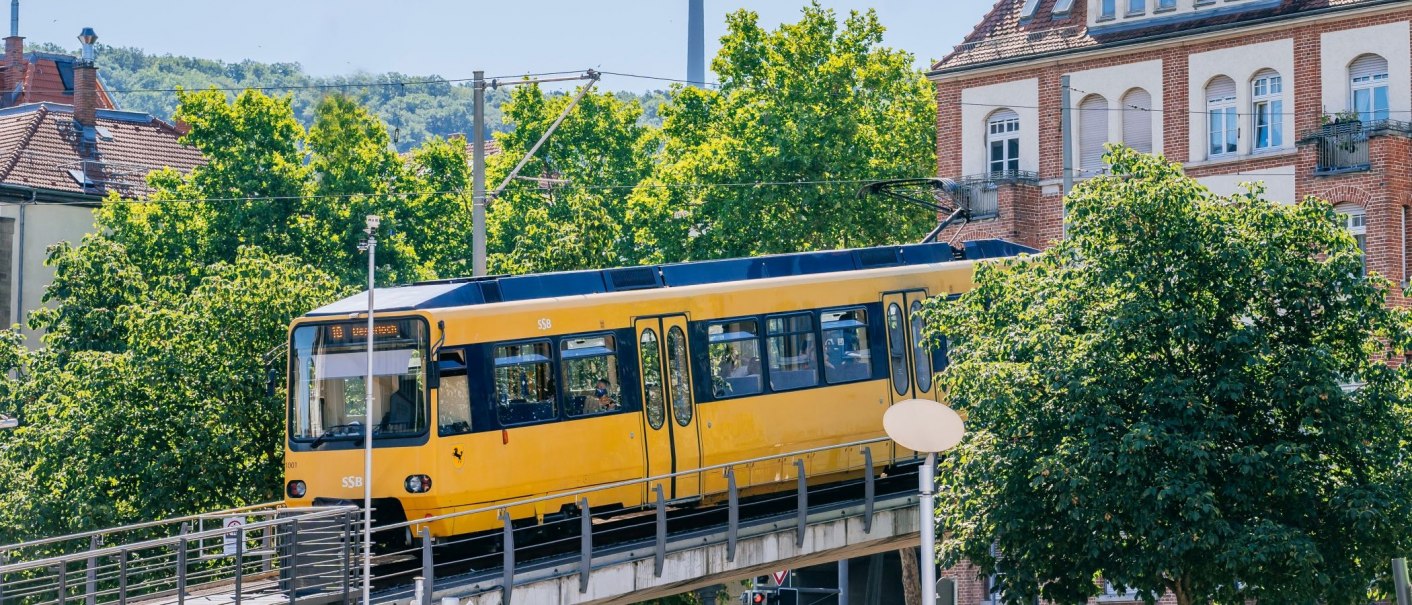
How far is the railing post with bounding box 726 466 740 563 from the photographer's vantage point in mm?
23266

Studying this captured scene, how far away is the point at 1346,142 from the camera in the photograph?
37750 millimetres

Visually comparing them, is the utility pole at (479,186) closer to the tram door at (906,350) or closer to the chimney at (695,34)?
the tram door at (906,350)

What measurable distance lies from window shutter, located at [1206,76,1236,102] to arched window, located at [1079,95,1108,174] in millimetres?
2326

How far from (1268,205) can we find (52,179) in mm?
45240

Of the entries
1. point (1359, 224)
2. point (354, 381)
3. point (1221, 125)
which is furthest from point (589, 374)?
point (1221, 125)

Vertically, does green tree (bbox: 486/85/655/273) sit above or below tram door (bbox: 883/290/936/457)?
above

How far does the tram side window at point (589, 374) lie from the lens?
22.4m

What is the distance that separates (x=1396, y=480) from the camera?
22.4m

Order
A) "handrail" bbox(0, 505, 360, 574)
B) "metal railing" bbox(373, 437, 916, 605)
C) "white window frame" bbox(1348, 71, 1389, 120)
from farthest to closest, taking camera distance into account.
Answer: "white window frame" bbox(1348, 71, 1389, 120)
"metal railing" bbox(373, 437, 916, 605)
"handrail" bbox(0, 505, 360, 574)

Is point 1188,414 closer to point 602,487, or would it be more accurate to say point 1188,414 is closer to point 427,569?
point 602,487

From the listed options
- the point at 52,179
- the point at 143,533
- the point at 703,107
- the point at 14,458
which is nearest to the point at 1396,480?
the point at 143,533

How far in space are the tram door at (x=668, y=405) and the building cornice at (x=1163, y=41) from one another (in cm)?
1969

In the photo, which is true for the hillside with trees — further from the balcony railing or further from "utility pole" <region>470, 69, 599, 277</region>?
"utility pole" <region>470, 69, 599, 277</region>

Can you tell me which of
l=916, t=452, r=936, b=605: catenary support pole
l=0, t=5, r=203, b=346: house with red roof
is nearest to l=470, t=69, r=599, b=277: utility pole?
l=916, t=452, r=936, b=605: catenary support pole
